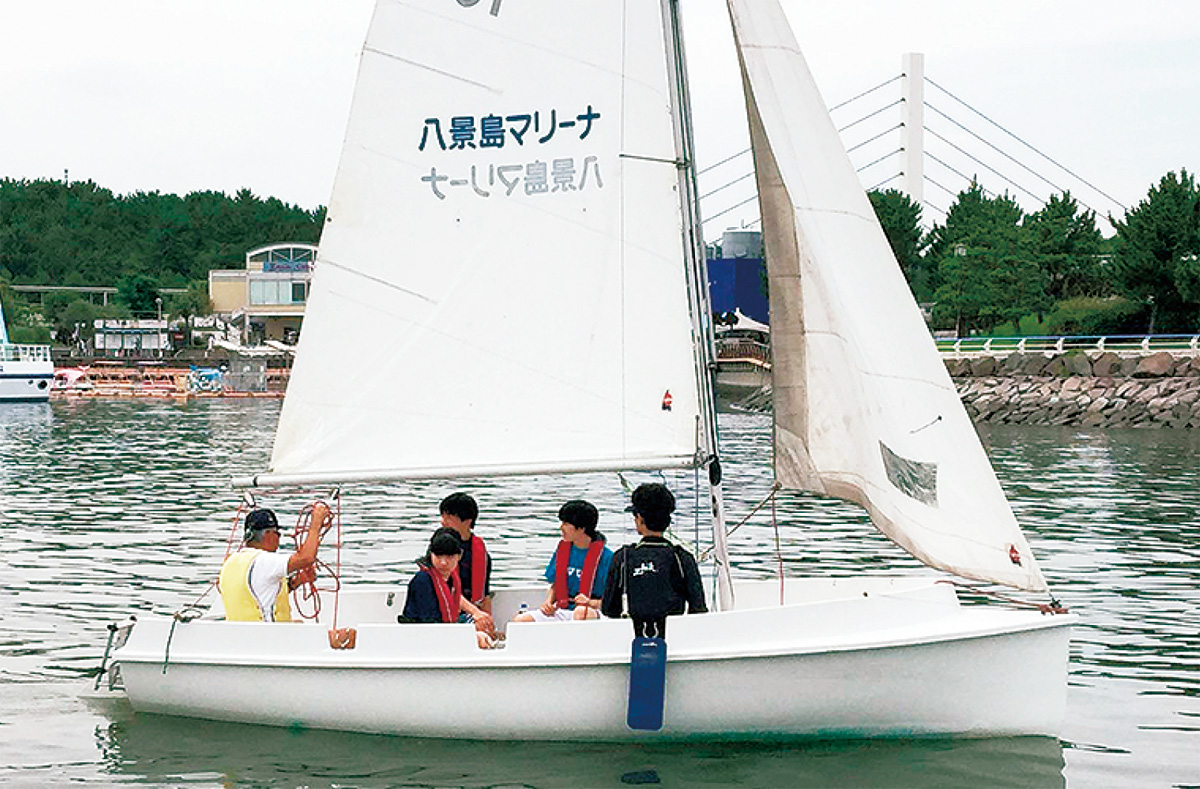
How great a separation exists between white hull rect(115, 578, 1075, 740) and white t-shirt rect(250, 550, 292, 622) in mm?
409

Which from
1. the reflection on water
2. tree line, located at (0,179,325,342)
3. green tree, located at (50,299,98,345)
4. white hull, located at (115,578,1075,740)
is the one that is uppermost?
tree line, located at (0,179,325,342)

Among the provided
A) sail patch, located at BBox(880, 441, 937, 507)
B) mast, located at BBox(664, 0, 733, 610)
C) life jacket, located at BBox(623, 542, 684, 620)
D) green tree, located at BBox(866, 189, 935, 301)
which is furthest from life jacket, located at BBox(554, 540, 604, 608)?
green tree, located at BBox(866, 189, 935, 301)

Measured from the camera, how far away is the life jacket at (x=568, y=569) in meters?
12.7

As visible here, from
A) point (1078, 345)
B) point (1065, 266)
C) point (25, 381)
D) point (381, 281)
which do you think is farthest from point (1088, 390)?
point (381, 281)

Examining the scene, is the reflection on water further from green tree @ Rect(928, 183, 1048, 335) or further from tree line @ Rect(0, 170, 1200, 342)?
green tree @ Rect(928, 183, 1048, 335)

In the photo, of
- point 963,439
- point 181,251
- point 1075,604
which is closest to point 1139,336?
point 1075,604

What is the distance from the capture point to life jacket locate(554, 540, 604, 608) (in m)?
12.7

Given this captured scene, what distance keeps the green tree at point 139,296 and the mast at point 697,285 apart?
13444cm

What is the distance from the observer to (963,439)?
11656 mm

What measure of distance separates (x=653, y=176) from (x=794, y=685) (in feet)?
12.2

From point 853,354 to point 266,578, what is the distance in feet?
15.1

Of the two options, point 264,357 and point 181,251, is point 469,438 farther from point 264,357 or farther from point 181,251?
point 181,251

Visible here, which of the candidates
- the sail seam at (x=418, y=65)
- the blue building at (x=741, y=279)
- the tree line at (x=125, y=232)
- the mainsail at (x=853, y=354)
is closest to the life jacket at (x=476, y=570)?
the mainsail at (x=853, y=354)

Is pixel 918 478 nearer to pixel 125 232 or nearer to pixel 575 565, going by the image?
pixel 575 565
